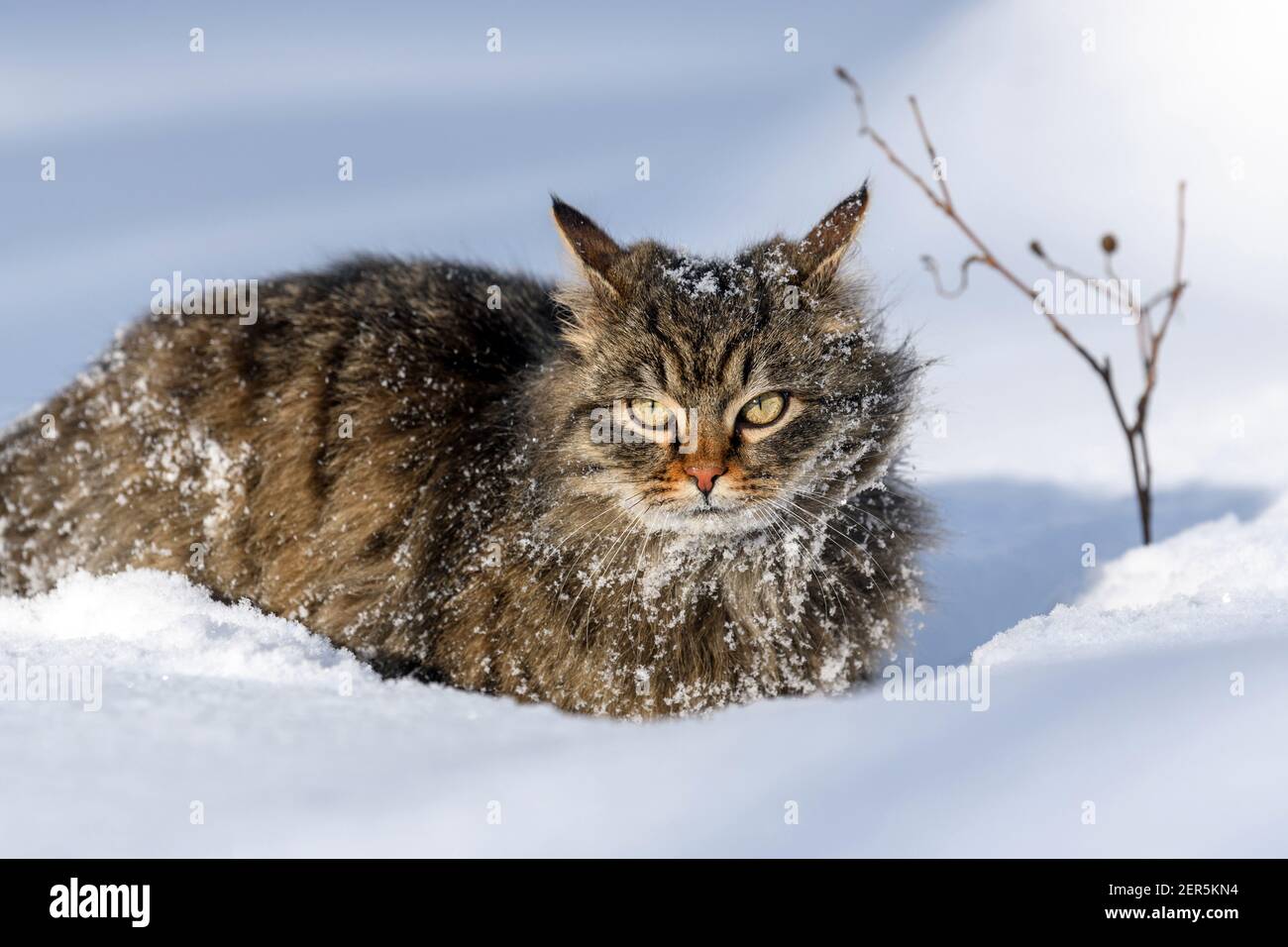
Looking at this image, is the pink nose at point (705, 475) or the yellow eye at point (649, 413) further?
the yellow eye at point (649, 413)

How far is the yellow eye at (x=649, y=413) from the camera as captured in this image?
3.04 meters

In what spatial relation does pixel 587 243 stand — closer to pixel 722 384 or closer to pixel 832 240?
pixel 722 384

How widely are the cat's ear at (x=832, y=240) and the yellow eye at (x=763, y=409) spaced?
0.41 metres

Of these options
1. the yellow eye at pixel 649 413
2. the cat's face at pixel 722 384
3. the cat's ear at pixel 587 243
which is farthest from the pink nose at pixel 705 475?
the cat's ear at pixel 587 243

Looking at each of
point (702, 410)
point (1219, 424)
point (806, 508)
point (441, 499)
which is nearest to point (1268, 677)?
point (806, 508)

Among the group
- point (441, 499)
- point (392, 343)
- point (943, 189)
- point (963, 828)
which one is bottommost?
point (963, 828)

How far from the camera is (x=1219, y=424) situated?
5977 millimetres

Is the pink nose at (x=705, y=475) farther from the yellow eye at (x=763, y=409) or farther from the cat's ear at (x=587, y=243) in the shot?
the cat's ear at (x=587, y=243)

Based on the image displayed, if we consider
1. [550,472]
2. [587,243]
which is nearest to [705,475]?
[550,472]

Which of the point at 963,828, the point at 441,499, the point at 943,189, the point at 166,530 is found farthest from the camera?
the point at 943,189

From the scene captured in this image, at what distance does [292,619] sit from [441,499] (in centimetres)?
66

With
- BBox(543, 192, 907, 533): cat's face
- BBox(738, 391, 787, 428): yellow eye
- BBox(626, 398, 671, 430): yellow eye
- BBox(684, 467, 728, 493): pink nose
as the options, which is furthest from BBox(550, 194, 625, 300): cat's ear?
BBox(684, 467, 728, 493): pink nose

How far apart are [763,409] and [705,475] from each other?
1.02 feet

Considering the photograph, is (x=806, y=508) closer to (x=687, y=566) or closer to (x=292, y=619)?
(x=687, y=566)
